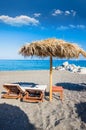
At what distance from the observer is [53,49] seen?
25.5ft

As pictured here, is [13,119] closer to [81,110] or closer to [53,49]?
[81,110]

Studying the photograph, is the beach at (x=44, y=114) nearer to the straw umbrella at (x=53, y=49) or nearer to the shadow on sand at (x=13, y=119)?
the shadow on sand at (x=13, y=119)

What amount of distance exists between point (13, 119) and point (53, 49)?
2.85m

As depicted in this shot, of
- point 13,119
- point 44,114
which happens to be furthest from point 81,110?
point 13,119

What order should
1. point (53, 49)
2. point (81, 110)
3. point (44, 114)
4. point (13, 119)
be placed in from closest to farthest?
point (13, 119)
point (44, 114)
point (81, 110)
point (53, 49)

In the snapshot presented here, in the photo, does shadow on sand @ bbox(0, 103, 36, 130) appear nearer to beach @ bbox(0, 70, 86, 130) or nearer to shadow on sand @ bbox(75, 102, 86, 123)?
beach @ bbox(0, 70, 86, 130)

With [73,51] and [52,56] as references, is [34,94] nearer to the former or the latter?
[52,56]

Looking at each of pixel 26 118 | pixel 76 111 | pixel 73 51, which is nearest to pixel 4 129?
pixel 26 118

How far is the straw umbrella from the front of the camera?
779 cm

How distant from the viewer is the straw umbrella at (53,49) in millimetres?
7793

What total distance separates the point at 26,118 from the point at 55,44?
285 centimetres

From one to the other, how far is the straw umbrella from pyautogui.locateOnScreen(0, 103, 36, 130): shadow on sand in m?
Answer: 2.16

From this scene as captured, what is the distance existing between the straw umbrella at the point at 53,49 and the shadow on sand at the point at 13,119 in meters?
2.16

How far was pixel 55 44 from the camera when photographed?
7.77 metres
